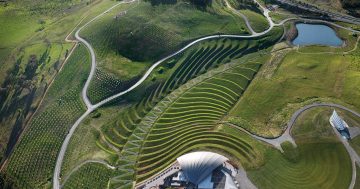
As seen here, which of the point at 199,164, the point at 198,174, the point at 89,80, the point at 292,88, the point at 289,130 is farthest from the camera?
the point at 89,80

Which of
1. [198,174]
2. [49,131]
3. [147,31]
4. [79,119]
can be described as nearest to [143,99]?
[79,119]

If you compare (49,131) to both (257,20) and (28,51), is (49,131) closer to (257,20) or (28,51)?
(28,51)

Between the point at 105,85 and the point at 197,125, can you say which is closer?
the point at 197,125

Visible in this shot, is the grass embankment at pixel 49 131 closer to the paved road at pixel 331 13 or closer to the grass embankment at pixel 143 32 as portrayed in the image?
the grass embankment at pixel 143 32

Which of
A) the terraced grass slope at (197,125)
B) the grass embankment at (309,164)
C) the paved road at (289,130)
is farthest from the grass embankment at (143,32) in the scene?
the grass embankment at (309,164)

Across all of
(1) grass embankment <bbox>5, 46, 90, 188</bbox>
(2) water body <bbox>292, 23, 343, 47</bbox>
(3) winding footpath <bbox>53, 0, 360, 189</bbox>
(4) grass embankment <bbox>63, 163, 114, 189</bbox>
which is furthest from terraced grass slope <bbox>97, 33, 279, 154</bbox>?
(2) water body <bbox>292, 23, 343, 47</bbox>

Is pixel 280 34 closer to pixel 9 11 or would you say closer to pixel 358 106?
pixel 358 106
